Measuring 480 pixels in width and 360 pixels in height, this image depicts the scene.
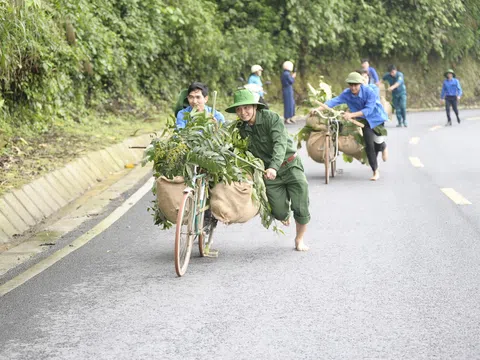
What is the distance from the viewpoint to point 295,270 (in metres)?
7.77

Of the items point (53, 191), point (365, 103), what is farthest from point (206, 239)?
point (365, 103)

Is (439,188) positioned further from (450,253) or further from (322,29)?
(322,29)

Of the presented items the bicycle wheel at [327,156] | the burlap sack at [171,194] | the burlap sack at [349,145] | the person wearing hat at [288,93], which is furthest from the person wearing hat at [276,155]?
the person wearing hat at [288,93]

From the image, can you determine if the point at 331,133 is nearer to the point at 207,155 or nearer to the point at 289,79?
the point at 207,155

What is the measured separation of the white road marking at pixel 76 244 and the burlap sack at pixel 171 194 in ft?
3.83

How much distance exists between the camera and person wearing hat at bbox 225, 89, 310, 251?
8.26 metres

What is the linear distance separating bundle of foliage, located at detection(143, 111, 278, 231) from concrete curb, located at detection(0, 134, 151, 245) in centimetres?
224

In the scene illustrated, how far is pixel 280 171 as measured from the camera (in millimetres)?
8672

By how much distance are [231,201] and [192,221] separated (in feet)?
1.68

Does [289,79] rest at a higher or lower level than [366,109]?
lower

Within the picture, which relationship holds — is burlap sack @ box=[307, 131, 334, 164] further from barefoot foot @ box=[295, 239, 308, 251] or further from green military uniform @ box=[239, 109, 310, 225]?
barefoot foot @ box=[295, 239, 308, 251]

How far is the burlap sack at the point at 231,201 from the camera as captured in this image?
812 centimetres

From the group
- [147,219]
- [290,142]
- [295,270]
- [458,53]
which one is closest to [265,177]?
[290,142]

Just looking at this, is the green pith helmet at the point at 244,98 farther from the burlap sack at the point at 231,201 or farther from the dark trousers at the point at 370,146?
the dark trousers at the point at 370,146
